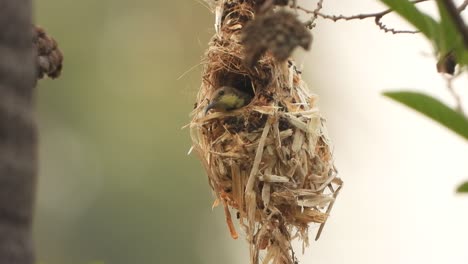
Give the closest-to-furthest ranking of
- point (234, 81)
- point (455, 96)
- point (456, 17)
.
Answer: point (456, 17)
point (455, 96)
point (234, 81)

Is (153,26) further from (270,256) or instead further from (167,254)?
(270,256)

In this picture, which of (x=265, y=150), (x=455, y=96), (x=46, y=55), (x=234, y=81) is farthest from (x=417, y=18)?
(x=234, y=81)

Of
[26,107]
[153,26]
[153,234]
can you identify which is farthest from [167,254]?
[26,107]

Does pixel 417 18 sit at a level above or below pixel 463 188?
above

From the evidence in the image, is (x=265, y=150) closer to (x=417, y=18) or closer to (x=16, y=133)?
(x=417, y=18)

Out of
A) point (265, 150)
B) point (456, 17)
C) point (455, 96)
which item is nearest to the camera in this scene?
point (456, 17)

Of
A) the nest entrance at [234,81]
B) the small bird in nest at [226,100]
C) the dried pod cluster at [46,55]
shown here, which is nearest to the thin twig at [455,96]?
the dried pod cluster at [46,55]
